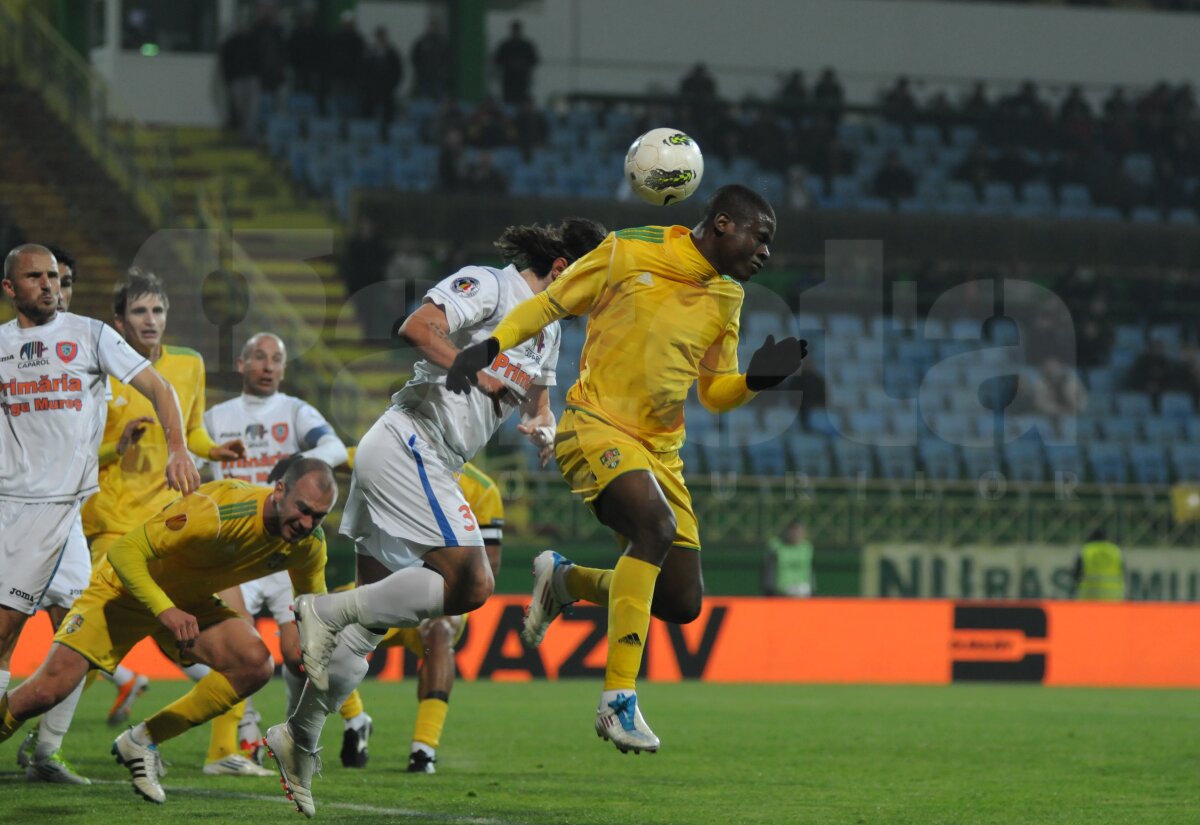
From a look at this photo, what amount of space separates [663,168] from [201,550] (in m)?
2.50

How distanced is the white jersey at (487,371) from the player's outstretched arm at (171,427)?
2.93ft

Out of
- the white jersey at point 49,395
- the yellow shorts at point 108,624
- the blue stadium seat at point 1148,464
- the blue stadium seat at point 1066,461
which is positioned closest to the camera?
the yellow shorts at point 108,624

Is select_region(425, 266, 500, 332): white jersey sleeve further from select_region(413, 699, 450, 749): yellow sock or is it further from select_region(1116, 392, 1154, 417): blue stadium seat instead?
select_region(1116, 392, 1154, 417): blue stadium seat

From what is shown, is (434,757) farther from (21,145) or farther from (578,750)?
(21,145)

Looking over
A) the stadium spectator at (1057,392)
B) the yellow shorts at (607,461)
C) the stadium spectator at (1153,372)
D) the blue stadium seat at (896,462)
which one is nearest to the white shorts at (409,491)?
the yellow shorts at (607,461)

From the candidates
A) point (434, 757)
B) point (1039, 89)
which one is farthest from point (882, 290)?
point (434, 757)

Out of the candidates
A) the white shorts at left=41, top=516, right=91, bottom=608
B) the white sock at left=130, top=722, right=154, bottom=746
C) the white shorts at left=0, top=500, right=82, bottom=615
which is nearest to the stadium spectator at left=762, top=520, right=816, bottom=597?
the white shorts at left=41, top=516, right=91, bottom=608

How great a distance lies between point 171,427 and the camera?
7.43 meters

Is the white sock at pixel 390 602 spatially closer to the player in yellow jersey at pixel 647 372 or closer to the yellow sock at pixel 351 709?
the player in yellow jersey at pixel 647 372

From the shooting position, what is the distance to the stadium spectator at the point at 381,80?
2530 centimetres

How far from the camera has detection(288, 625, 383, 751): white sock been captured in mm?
6922

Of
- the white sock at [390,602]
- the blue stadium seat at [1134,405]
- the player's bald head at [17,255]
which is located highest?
the player's bald head at [17,255]

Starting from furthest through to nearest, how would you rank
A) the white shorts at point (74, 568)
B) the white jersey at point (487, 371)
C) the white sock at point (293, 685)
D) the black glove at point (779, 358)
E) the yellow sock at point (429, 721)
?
1. the yellow sock at point (429, 721)
2. the white sock at point (293, 685)
3. the white shorts at point (74, 568)
4. the white jersey at point (487, 371)
5. the black glove at point (779, 358)

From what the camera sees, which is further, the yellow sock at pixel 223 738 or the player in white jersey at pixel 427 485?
the yellow sock at pixel 223 738
